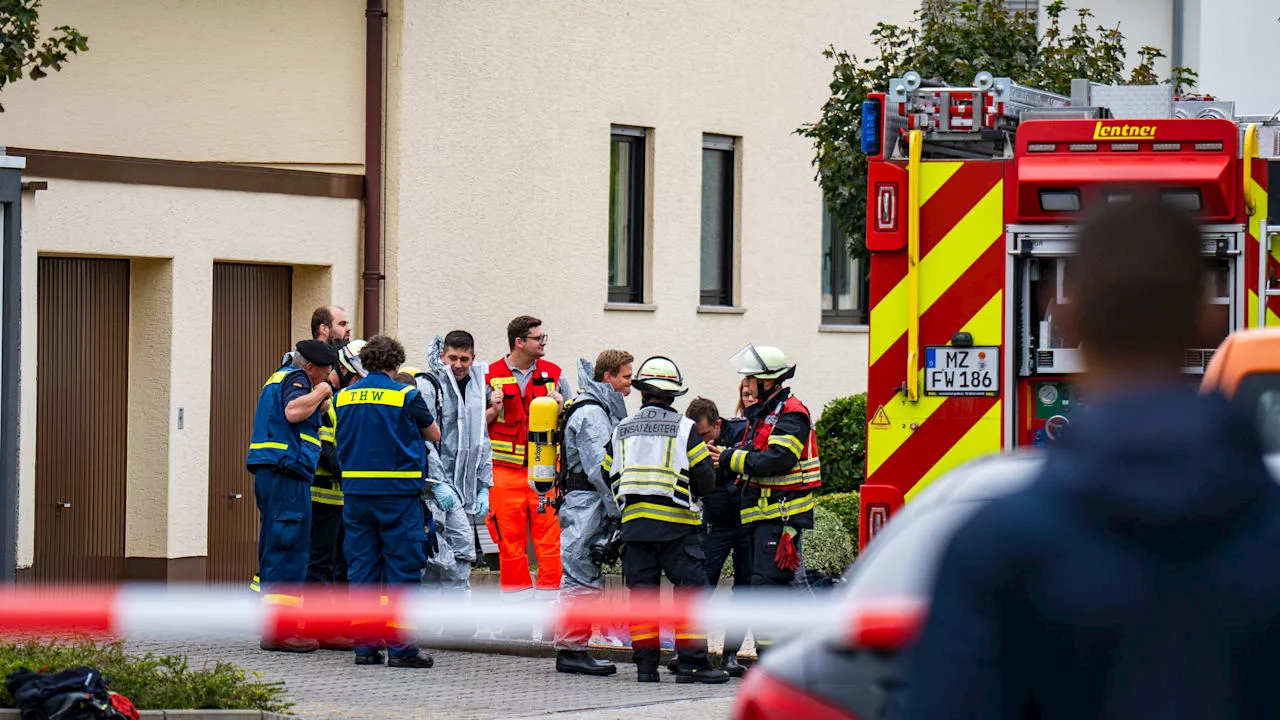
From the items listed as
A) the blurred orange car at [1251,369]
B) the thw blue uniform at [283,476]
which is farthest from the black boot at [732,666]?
the blurred orange car at [1251,369]

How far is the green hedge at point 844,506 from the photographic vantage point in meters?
15.3

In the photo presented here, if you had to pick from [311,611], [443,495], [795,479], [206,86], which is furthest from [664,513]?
[206,86]

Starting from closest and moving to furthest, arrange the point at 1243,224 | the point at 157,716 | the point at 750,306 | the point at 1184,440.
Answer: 1. the point at 1184,440
2. the point at 1243,224
3. the point at 157,716
4. the point at 750,306

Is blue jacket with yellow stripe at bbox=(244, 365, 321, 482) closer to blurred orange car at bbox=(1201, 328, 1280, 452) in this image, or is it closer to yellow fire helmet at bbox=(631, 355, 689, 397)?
yellow fire helmet at bbox=(631, 355, 689, 397)

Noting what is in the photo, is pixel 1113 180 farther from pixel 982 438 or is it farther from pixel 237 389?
pixel 237 389

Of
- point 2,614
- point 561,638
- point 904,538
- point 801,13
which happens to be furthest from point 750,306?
point 904,538

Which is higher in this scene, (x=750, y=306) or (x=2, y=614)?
(x=750, y=306)

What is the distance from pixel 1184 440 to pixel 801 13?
1693cm

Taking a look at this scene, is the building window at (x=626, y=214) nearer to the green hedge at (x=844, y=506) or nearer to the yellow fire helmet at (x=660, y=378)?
the green hedge at (x=844, y=506)

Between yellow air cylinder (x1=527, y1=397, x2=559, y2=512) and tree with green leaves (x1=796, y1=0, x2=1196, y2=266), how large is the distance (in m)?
4.62

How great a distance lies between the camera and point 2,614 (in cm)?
908

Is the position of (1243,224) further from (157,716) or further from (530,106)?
(530,106)

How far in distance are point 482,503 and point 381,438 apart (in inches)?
66.2

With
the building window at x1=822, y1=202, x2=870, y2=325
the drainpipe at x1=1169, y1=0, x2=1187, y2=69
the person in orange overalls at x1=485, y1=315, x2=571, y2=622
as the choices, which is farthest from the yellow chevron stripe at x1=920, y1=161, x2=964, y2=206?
the drainpipe at x1=1169, y1=0, x2=1187, y2=69
